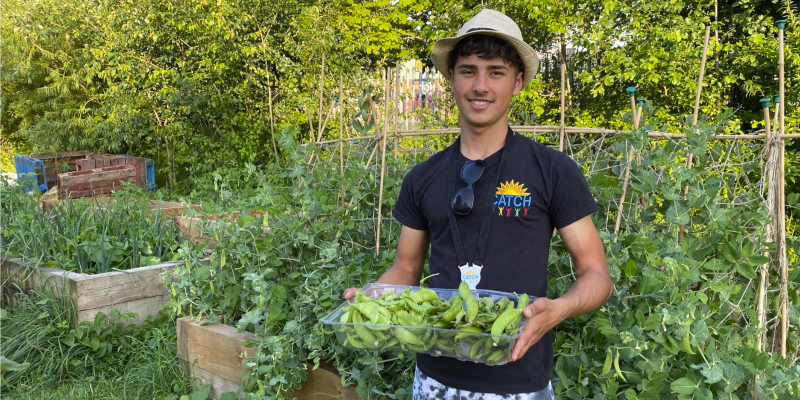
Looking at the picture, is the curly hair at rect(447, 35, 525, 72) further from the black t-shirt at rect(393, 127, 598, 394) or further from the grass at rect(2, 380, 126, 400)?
the grass at rect(2, 380, 126, 400)

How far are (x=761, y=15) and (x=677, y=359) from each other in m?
5.90

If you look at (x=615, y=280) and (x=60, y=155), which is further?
(x=60, y=155)

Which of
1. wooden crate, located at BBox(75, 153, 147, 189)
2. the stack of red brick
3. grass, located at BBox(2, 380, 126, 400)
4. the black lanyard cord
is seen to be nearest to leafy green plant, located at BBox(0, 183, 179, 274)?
grass, located at BBox(2, 380, 126, 400)

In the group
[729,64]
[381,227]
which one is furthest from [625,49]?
[381,227]

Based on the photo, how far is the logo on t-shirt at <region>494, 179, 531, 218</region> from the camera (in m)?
1.57

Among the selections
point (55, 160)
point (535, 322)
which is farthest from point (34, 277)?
point (55, 160)

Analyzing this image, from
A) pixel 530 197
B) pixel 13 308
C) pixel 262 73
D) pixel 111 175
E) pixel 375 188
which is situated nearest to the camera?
pixel 530 197

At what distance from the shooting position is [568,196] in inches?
60.4

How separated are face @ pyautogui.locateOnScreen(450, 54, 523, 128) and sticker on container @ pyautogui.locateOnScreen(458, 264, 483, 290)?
0.38 meters

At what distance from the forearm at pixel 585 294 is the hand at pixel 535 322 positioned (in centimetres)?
4

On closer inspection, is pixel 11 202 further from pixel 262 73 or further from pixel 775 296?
pixel 775 296

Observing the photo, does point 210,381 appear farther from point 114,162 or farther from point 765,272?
point 114,162

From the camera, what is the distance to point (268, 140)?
10266mm

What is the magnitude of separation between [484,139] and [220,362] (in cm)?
188
